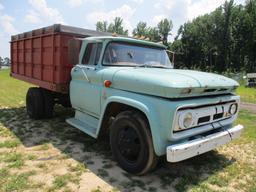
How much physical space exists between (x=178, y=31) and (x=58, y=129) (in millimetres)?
62080

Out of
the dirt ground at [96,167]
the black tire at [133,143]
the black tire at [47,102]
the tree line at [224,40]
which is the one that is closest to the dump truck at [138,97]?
the black tire at [133,143]

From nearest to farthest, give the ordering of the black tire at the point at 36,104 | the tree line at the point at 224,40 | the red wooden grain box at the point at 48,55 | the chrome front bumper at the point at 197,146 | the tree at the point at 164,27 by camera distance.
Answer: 1. the chrome front bumper at the point at 197,146
2. the red wooden grain box at the point at 48,55
3. the black tire at the point at 36,104
4. the tree line at the point at 224,40
5. the tree at the point at 164,27

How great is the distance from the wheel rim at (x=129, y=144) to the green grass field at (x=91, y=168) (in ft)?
0.92

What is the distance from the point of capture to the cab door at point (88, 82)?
469 cm

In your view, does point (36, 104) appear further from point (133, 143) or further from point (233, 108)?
point (233, 108)

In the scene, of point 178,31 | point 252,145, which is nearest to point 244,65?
point 178,31

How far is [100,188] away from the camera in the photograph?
140 inches

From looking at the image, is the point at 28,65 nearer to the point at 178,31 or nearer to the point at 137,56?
the point at 137,56

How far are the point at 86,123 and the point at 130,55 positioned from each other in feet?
5.29

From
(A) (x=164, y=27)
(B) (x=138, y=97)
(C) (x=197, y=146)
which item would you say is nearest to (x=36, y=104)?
(B) (x=138, y=97)

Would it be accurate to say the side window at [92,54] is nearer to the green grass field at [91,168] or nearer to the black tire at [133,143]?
the black tire at [133,143]

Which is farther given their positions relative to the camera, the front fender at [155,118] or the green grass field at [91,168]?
the green grass field at [91,168]

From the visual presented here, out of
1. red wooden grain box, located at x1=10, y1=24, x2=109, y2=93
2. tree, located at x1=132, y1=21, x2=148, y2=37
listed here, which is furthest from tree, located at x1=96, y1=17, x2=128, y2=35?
red wooden grain box, located at x1=10, y1=24, x2=109, y2=93

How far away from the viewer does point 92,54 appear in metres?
5.02
